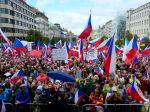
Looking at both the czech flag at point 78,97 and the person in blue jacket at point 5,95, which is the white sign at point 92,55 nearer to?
the czech flag at point 78,97

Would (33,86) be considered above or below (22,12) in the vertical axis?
below

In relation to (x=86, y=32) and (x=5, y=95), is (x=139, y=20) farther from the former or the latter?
(x=5, y=95)

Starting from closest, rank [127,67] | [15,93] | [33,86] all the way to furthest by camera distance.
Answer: [15,93] → [33,86] → [127,67]

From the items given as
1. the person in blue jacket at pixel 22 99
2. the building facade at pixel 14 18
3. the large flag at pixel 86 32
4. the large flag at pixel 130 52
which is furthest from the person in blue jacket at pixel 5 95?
the building facade at pixel 14 18

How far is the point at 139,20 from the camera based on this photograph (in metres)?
114

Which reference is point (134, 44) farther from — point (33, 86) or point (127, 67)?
point (33, 86)

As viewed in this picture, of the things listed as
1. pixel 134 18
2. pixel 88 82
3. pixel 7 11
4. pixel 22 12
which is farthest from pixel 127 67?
pixel 134 18

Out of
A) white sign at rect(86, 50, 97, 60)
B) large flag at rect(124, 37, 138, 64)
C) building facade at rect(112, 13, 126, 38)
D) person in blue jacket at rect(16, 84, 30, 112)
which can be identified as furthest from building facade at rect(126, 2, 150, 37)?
person in blue jacket at rect(16, 84, 30, 112)

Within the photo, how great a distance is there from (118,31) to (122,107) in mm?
140682

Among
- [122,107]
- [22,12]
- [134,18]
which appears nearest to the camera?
[122,107]

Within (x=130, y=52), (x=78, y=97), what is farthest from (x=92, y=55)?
(x=78, y=97)

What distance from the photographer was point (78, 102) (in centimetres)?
1063

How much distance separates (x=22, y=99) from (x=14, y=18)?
8063 centimetres

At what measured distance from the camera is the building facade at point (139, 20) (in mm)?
104375
